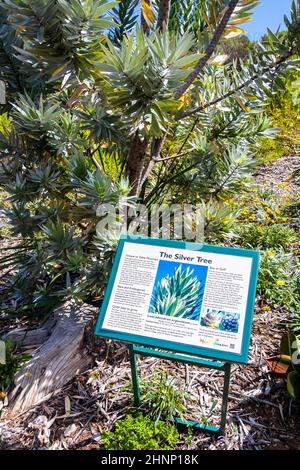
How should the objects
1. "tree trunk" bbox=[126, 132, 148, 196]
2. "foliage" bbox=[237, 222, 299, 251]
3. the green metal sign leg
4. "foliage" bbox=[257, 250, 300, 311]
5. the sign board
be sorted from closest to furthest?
the sign board, the green metal sign leg, "tree trunk" bbox=[126, 132, 148, 196], "foliage" bbox=[257, 250, 300, 311], "foliage" bbox=[237, 222, 299, 251]

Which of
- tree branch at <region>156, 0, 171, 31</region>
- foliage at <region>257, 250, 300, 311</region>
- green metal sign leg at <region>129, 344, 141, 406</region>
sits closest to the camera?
green metal sign leg at <region>129, 344, 141, 406</region>

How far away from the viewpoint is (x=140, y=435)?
195cm

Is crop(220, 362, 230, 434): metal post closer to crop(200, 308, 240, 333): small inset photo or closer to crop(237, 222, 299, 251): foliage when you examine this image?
crop(200, 308, 240, 333): small inset photo

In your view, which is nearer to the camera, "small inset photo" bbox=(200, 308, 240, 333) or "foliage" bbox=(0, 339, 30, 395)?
"small inset photo" bbox=(200, 308, 240, 333)

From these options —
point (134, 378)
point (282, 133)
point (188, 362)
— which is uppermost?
point (282, 133)

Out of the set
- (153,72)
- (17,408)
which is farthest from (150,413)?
(153,72)

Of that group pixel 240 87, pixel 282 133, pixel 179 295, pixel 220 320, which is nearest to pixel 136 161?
pixel 240 87

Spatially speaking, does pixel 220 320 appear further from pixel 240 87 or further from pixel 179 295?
pixel 240 87

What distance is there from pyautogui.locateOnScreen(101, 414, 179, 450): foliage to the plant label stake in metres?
0.27

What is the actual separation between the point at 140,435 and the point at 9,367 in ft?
2.76

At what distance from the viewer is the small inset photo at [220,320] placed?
5.75 ft

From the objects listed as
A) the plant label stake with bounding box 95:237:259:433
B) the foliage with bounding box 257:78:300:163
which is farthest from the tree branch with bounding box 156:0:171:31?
the foliage with bounding box 257:78:300:163

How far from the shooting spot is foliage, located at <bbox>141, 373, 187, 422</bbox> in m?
2.11
